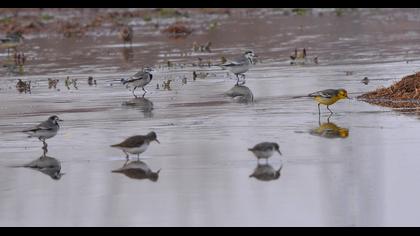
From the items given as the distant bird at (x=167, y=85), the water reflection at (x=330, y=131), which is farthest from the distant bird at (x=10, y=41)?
the water reflection at (x=330, y=131)

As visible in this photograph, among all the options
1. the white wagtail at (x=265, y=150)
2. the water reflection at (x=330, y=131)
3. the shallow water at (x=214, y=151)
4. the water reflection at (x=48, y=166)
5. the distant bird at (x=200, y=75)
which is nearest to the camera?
the shallow water at (x=214, y=151)

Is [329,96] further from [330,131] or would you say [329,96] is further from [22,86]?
[22,86]

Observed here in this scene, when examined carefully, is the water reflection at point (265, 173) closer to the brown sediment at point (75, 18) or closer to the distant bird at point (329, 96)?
the distant bird at point (329, 96)

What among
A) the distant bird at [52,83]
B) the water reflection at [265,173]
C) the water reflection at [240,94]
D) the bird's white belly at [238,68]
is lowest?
the water reflection at [265,173]

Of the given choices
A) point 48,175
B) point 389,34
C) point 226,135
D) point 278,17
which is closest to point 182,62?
point 389,34

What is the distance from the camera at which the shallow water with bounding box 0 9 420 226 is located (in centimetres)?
994

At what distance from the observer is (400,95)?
→ 17594mm

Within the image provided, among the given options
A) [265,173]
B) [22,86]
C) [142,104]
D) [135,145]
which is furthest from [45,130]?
[22,86]

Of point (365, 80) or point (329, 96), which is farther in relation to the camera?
point (365, 80)

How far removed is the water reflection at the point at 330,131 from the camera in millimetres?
14289

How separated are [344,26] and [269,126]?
2674 centimetres

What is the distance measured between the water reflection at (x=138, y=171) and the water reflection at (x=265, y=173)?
4.06ft

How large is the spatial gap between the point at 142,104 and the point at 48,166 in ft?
21.0
